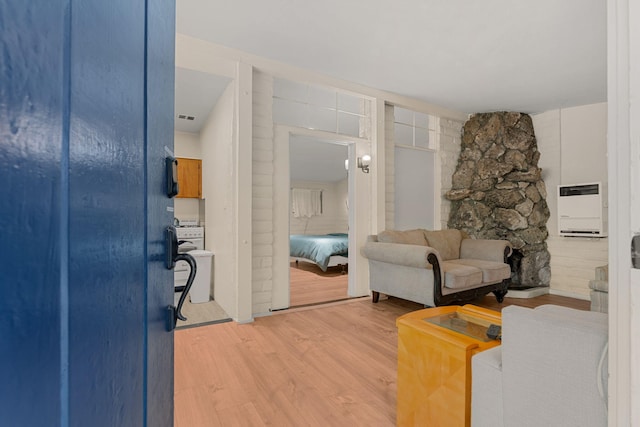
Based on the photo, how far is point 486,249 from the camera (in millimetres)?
4148

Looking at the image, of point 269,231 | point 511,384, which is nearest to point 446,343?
point 511,384

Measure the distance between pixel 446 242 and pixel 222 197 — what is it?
301 cm

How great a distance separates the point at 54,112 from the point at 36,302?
172mm

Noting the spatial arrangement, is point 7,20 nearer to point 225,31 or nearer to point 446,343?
point 446,343

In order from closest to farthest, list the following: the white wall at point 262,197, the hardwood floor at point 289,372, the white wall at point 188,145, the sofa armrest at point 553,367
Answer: the sofa armrest at point 553,367
the hardwood floor at point 289,372
the white wall at point 262,197
the white wall at point 188,145

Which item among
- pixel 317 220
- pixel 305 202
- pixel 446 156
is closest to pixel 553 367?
pixel 446 156

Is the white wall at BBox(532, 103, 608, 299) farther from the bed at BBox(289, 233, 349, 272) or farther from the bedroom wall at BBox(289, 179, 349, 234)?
the bedroom wall at BBox(289, 179, 349, 234)

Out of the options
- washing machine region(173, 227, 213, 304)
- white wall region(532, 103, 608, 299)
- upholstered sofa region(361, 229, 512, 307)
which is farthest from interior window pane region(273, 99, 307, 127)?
white wall region(532, 103, 608, 299)

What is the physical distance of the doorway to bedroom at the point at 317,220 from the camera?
4543 mm

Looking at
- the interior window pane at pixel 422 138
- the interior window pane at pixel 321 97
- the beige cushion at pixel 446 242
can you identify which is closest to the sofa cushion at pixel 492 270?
the beige cushion at pixel 446 242

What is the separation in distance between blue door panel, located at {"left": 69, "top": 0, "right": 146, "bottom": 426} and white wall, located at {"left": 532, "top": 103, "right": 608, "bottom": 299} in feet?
18.3

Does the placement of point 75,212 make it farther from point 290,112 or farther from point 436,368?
point 290,112

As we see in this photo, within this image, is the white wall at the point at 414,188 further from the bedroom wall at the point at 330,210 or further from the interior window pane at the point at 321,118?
the bedroom wall at the point at 330,210

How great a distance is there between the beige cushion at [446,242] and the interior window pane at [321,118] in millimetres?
2022
